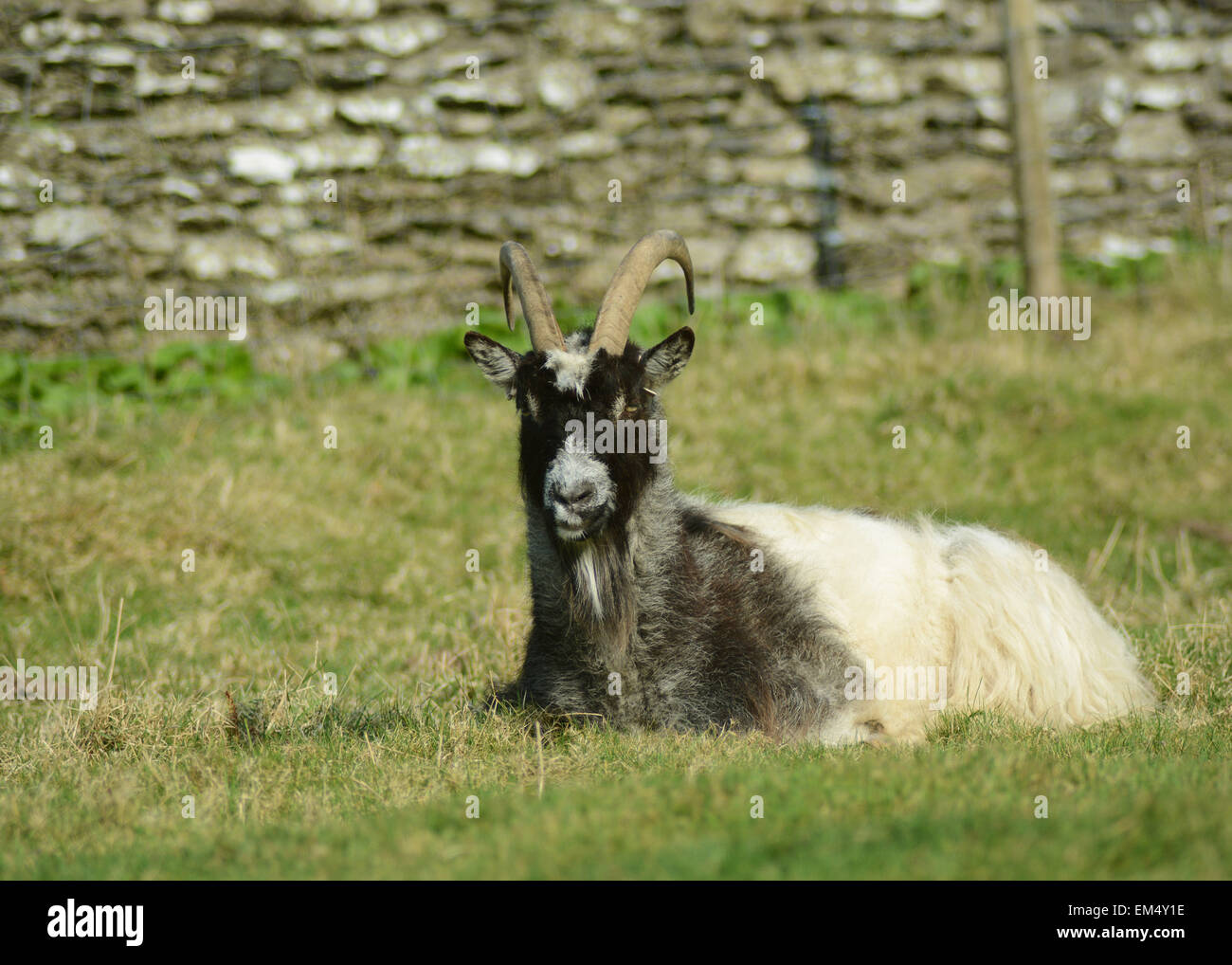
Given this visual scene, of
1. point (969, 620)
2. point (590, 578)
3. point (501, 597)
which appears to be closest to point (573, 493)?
point (590, 578)

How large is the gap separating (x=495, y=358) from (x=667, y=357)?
0.80 m

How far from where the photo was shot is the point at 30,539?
324 inches

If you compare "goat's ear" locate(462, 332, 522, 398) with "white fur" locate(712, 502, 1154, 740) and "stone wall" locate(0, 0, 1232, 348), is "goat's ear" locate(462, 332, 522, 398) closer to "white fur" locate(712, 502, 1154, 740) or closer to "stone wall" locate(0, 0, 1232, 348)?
"white fur" locate(712, 502, 1154, 740)

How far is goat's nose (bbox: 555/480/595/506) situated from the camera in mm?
5289

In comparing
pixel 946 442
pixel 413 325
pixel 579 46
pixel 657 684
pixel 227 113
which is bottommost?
pixel 657 684

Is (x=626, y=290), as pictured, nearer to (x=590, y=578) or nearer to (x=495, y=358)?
(x=495, y=358)

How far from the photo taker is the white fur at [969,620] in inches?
254

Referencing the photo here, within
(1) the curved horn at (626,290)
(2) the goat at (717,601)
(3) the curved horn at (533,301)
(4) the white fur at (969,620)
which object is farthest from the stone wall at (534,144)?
(4) the white fur at (969,620)

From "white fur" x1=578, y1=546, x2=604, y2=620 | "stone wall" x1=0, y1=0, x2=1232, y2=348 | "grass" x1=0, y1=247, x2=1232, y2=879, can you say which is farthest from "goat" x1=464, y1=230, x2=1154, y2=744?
"stone wall" x1=0, y1=0, x2=1232, y2=348

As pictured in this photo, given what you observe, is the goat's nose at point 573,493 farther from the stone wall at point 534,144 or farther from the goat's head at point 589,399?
the stone wall at point 534,144

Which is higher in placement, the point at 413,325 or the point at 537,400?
the point at 413,325
